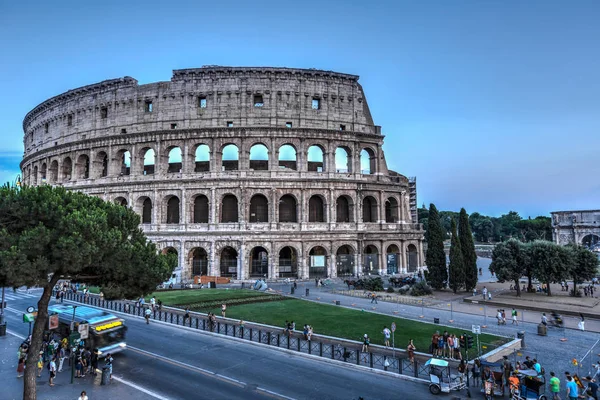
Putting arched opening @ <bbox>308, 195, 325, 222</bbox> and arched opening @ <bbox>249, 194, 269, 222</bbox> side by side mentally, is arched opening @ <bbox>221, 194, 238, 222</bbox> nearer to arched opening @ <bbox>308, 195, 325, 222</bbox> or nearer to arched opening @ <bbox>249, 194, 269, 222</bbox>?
arched opening @ <bbox>249, 194, 269, 222</bbox>

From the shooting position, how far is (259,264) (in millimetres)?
39125

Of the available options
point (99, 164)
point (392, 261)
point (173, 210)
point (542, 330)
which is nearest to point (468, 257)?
point (392, 261)

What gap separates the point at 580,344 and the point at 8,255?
25305mm

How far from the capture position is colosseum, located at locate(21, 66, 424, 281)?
124ft

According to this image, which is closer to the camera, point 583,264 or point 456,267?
point 583,264

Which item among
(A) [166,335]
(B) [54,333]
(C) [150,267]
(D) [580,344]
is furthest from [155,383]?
(D) [580,344]

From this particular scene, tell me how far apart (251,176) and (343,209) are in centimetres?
1175

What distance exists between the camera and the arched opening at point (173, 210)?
40500 millimetres

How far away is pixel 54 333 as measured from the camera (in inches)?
688

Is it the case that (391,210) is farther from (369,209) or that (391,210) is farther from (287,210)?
(287,210)

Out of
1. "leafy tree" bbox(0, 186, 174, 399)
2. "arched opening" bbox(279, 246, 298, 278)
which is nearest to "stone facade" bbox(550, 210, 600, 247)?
"arched opening" bbox(279, 246, 298, 278)

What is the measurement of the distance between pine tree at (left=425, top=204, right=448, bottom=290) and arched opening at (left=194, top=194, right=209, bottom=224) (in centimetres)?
2435

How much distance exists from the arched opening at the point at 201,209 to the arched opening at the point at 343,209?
50.0 ft

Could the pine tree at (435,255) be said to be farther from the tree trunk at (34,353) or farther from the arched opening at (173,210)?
the tree trunk at (34,353)
